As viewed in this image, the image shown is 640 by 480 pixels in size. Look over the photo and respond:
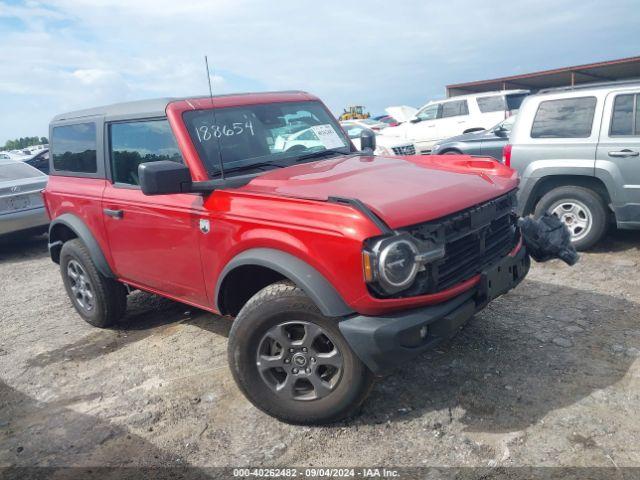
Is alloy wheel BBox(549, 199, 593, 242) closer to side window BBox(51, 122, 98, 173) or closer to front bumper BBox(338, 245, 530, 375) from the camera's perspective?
front bumper BBox(338, 245, 530, 375)

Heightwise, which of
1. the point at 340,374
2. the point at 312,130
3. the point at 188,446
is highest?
the point at 312,130

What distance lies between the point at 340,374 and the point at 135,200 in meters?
2.05

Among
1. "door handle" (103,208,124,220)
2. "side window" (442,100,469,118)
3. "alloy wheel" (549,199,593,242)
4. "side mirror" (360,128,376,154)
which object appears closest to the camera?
"door handle" (103,208,124,220)

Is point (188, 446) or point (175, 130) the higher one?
point (175, 130)

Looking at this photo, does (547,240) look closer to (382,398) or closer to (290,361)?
(382,398)

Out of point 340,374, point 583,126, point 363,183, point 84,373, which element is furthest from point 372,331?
point 583,126

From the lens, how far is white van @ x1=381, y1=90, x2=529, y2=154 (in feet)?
41.8

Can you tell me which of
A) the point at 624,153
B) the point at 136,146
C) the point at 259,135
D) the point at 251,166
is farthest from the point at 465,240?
the point at 624,153

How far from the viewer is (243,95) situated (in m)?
4.00

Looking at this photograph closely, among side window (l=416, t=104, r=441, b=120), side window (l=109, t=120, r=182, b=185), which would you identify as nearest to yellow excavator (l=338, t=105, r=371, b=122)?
side window (l=416, t=104, r=441, b=120)

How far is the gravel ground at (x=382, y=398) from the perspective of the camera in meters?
2.74

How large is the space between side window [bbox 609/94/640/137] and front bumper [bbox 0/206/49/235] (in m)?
7.73

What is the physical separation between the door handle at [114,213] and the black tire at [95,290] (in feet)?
1.98

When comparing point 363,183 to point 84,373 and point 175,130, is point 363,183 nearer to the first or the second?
point 175,130
